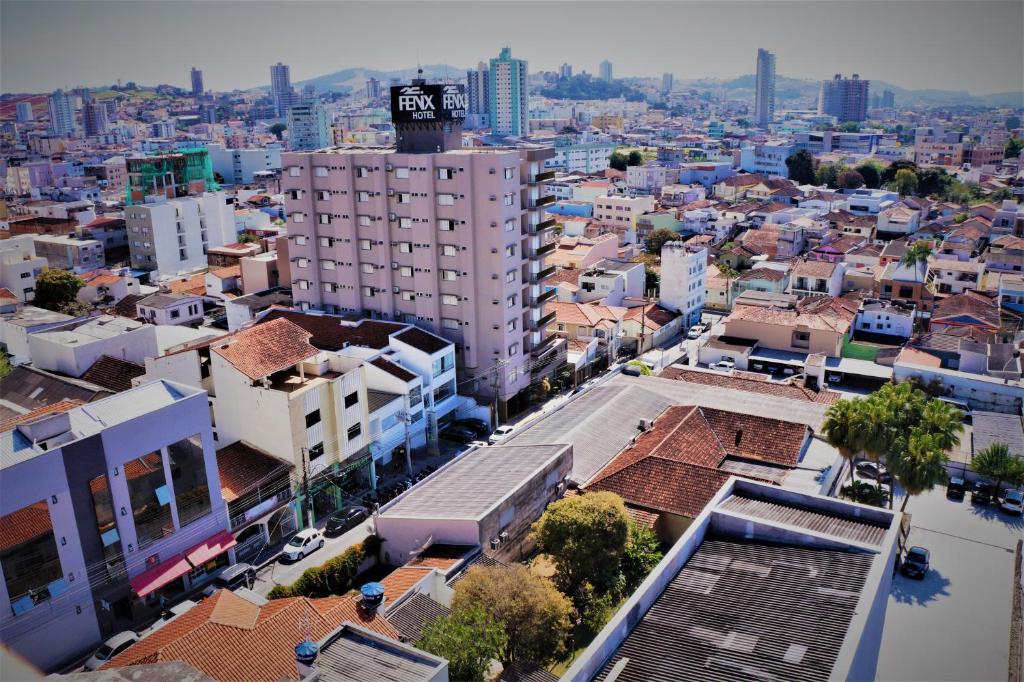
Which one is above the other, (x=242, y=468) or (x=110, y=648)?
(x=242, y=468)

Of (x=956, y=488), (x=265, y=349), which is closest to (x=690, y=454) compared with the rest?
(x=956, y=488)

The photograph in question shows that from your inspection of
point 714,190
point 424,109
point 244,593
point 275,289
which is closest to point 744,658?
point 244,593

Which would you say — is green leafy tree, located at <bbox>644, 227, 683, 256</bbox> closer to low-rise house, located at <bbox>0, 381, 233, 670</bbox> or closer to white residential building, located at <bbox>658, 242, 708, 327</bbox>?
white residential building, located at <bbox>658, 242, 708, 327</bbox>

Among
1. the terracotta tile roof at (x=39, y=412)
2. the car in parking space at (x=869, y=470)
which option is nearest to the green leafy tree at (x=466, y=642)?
the terracotta tile roof at (x=39, y=412)

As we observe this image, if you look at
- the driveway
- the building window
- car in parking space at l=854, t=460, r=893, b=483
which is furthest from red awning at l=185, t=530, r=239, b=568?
car in parking space at l=854, t=460, r=893, b=483

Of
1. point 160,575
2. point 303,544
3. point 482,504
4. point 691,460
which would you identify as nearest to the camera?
point 160,575

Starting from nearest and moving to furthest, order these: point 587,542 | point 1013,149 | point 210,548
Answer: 1. point 587,542
2. point 210,548
3. point 1013,149

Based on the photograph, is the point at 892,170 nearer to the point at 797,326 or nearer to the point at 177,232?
the point at 797,326
